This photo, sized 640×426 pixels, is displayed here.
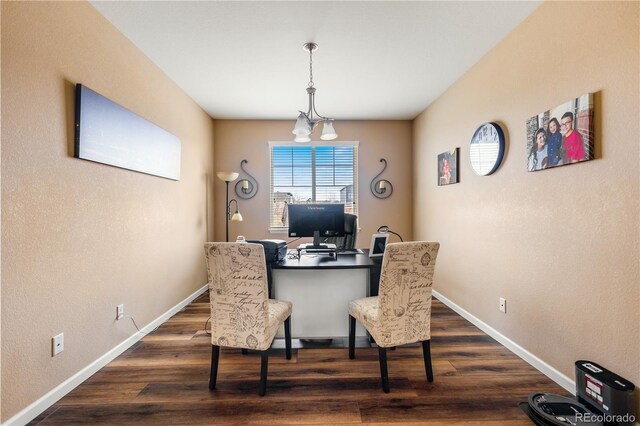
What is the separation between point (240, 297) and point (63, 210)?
1247 millimetres

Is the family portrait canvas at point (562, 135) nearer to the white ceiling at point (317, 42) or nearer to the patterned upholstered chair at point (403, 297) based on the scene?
the white ceiling at point (317, 42)

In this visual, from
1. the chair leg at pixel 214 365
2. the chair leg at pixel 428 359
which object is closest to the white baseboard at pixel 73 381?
the chair leg at pixel 214 365

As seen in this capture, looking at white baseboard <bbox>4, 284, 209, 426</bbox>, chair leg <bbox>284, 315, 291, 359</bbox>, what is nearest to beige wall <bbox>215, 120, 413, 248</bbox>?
white baseboard <bbox>4, 284, 209, 426</bbox>

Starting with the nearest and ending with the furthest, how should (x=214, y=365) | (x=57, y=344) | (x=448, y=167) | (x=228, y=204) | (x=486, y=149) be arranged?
(x=57, y=344)
(x=214, y=365)
(x=486, y=149)
(x=448, y=167)
(x=228, y=204)

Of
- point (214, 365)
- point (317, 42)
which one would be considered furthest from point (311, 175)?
point (214, 365)

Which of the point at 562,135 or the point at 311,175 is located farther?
the point at 311,175

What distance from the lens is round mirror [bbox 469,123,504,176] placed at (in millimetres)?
A: 2492

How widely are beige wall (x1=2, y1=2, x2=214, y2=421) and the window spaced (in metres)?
2.01

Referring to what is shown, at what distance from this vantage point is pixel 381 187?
465cm

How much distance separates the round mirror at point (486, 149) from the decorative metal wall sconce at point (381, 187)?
1784 millimetres

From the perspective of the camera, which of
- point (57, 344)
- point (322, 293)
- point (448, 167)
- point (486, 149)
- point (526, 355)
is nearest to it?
point (57, 344)

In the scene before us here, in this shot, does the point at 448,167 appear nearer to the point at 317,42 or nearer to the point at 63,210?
the point at 317,42

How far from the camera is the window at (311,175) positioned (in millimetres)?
4660

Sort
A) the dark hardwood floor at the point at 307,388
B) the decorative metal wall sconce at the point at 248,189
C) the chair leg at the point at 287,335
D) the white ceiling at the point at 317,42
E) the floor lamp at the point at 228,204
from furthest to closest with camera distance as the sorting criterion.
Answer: the decorative metal wall sconce at the point at 248,189 → the floor lamp at the point at 228,204 → the chair leg at the point at 287,335 → the white ceiling at the point at 317,42 → the dark hardwood floor at the point at 307,388
